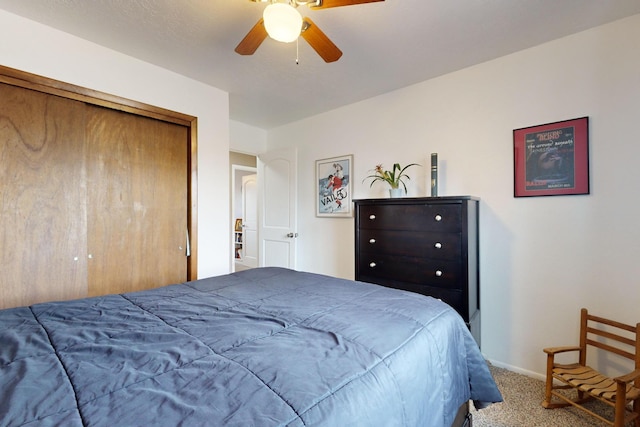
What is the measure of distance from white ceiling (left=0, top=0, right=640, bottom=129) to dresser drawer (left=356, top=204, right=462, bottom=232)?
123 cm

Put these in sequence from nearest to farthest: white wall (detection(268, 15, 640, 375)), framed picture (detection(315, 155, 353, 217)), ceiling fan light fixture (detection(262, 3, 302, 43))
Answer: ceiling fan light fixture (detection(262, 3, 302, 43)), white wall (detection(268, 15, 640, 375)), framed picture (detection(315, 155, 353, 217))

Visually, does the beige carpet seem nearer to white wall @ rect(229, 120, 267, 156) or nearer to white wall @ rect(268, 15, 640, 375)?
white wall @ rect(268, 15, 640, 375)

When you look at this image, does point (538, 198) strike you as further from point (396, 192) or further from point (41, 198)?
point (41, 198)

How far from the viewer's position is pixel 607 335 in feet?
6.05

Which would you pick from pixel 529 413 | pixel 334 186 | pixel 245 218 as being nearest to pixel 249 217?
pixel 245 218

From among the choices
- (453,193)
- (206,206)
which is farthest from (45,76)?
(453,193)

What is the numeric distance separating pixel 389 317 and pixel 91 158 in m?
2.49

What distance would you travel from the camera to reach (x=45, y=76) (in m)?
2.02

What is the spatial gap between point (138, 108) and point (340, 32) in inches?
70.8

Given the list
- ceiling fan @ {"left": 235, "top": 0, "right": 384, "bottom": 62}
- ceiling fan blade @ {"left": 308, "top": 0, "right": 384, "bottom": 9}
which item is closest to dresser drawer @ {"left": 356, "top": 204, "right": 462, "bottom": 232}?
ceiling fan @ {"left": 235, "top": 0, "right": 384, "bottom": 62}

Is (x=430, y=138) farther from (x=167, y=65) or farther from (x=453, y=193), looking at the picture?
(x=167, y=65)

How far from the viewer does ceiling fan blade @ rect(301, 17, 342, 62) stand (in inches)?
62.8

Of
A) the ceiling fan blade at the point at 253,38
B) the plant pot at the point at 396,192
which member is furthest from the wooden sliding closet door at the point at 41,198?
the plant pot at the point at 396,192

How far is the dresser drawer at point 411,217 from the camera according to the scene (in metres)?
2.17
